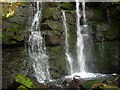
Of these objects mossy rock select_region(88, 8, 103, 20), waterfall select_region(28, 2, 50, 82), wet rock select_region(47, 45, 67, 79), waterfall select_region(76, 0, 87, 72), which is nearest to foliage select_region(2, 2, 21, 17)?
waterfall select_region(28, 2, 50, 82)

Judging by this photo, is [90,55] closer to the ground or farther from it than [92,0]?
closer to the ground

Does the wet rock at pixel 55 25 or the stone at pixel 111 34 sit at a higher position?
the wet rock at pixel 55 25

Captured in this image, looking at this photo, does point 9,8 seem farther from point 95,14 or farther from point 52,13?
point 95,14

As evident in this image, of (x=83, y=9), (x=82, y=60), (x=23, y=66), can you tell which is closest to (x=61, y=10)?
(x=83, y=9)

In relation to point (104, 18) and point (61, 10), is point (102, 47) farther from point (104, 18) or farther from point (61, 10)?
point (61, 10)

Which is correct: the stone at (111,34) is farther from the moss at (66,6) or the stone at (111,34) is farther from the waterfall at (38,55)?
the waterfall at (38,55)

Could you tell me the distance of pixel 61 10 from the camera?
980 centimetres

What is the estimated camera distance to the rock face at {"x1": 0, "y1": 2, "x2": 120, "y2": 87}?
26.8ft

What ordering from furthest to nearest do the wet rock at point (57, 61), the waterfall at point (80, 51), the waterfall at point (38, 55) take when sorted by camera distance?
the waterfall at point (80, 51) < the wet rock at point (57, 61) < the waterfall at point (38, 55)

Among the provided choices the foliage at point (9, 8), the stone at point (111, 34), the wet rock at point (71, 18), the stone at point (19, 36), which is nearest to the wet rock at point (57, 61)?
the stone at point (19, 36)

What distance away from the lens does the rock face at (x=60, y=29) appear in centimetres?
818

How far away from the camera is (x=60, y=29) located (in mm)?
8891

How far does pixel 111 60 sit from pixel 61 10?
14.6 ft

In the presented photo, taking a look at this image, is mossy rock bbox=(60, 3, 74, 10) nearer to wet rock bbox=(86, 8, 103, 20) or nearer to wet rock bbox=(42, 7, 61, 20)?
wet rock bbox=(42, 7, 61, 20)
